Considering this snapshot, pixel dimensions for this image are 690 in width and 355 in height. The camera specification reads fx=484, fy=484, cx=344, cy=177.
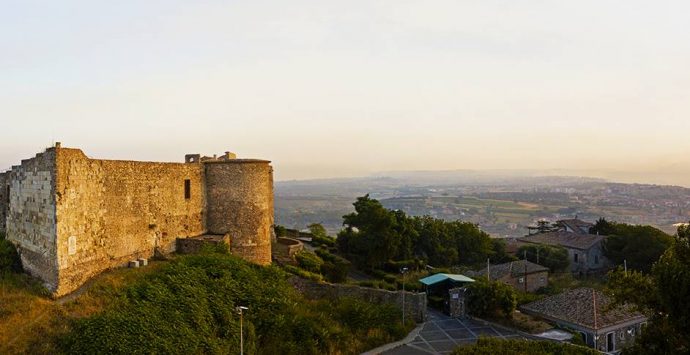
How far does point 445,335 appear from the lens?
23047 mm

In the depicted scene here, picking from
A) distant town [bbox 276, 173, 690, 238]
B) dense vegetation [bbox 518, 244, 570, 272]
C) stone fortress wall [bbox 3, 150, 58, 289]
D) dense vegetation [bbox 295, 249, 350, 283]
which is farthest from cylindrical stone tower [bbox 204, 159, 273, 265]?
distant town [bbox 276, 173, 690, 238]

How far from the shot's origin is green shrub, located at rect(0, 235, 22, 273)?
62.2 feet

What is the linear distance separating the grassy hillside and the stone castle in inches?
46.6

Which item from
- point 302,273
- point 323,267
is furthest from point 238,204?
point 323,267

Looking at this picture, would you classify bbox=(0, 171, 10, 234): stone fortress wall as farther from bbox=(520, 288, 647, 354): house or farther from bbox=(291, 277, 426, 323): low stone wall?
bbox=(520, 288, 647, 354): house

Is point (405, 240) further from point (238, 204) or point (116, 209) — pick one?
point (116, 209)

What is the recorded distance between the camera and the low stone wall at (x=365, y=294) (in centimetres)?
2458

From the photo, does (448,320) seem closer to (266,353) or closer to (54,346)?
(266,353)

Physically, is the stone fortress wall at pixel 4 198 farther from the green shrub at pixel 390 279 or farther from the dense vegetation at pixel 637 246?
the dense vegetation at pixel 637 246

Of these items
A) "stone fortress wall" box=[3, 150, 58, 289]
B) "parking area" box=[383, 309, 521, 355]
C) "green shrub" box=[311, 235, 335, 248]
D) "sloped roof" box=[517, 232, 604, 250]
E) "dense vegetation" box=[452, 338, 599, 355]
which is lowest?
"parking area" box=[383, 309, 521, 355]

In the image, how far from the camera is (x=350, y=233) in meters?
38.5

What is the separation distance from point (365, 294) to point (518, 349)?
9054 mm

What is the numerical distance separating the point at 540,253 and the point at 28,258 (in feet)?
138

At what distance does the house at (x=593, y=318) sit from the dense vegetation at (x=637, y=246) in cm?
2023
